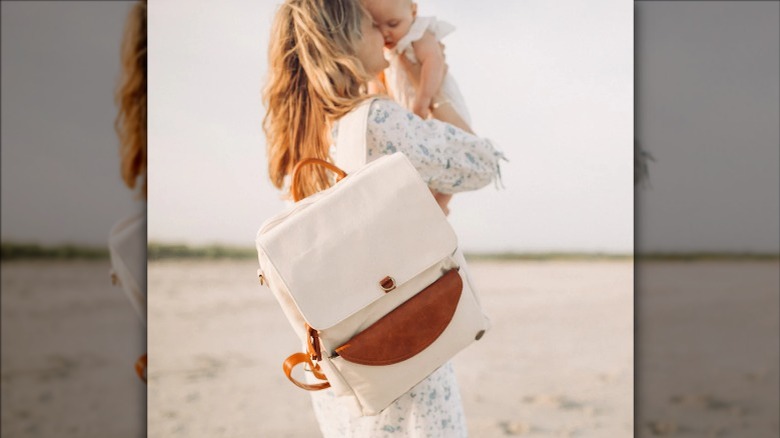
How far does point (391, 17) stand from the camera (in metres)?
1.51

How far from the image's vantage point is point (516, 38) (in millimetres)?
1849

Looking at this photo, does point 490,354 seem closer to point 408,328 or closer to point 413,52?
point 413,52

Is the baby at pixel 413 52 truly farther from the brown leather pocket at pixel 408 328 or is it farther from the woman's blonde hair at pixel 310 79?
the brown leather pocket at pixel 408 328

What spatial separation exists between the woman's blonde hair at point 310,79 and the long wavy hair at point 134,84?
0.77 meters

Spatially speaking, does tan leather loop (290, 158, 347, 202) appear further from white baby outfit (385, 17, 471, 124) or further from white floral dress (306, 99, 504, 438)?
white baby outfit (385, 17, 471, 124)

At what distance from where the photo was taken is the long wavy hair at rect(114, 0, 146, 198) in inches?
78.7

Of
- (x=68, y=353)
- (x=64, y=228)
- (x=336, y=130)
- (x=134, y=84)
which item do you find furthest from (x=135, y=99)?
(x=336, y=130)

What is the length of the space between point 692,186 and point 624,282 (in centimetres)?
30

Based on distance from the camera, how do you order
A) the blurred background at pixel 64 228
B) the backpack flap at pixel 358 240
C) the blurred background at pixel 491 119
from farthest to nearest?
the blurred background at pixel 64 228 < the blurred background at pixel 491 119 < the backpack flap at pixel 358 240

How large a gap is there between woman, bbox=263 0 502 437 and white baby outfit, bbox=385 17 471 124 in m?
0.15

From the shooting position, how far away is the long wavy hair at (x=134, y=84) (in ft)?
6.56

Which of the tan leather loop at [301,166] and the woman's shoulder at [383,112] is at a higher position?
the woman's shoulder at [383,112]

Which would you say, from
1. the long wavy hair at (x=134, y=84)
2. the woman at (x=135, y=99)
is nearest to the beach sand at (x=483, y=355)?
the woman at (x=135, y=99)

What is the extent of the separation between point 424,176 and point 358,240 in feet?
0.72
